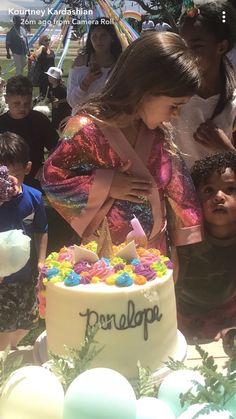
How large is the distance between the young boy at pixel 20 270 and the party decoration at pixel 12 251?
93 centimetres

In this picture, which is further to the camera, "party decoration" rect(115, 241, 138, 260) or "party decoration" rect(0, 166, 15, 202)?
"party decoration" rect(0, 166, 15, 202)

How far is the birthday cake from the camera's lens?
981 mm

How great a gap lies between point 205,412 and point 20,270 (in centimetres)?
123

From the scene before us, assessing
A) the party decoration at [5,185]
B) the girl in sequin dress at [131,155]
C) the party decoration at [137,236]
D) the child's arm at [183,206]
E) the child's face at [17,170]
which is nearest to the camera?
the party decoration at [137,236]

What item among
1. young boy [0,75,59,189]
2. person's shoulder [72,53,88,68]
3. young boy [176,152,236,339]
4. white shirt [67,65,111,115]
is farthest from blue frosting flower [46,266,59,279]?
person's shoulder [72,53,88,68]

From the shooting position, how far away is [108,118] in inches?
52.7

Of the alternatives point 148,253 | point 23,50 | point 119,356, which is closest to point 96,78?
point 148,253

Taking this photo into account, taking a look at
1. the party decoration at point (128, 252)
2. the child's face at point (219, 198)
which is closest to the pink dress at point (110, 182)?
the child's face at point (219, 198)

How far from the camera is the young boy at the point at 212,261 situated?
60.2 inches

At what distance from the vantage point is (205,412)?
2.69 feet

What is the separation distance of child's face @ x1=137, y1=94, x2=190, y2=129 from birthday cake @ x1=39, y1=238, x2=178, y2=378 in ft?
1.24

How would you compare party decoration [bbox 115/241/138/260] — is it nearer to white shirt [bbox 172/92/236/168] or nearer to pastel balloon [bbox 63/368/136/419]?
pastel balloon [bbox 63/368/136/419]

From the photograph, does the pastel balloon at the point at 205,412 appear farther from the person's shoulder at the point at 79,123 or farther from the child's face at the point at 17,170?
the child's face at the point at 17,170

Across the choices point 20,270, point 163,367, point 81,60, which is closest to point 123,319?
point 163,367
